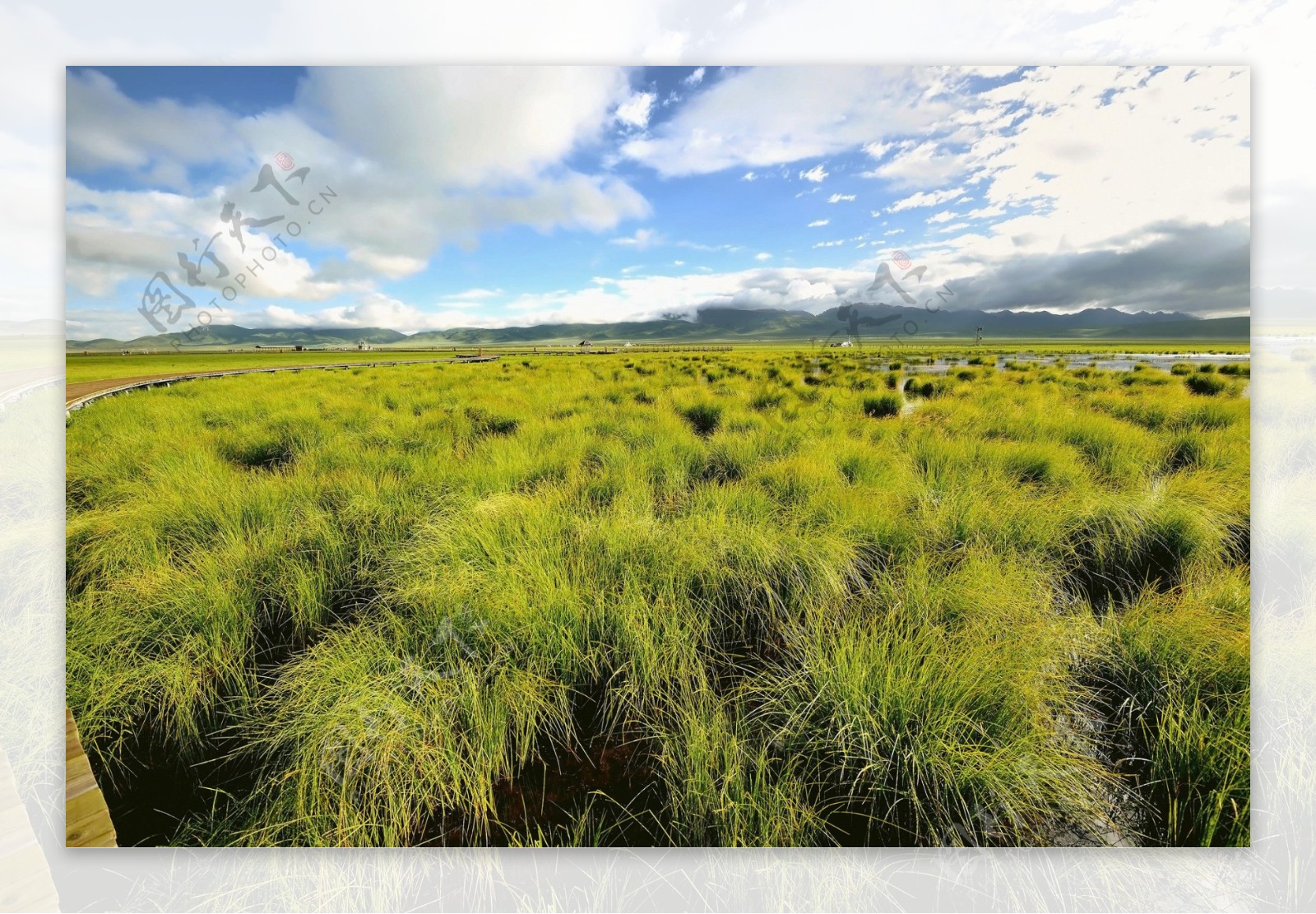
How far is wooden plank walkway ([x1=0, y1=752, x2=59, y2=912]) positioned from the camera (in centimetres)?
180

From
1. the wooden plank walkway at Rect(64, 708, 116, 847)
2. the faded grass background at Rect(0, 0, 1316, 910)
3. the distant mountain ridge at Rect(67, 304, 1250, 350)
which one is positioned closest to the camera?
the wooden plank walkway at Rect(64, 708, 116, 847)

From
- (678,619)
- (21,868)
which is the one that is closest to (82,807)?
(21,868)

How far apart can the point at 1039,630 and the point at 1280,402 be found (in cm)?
184

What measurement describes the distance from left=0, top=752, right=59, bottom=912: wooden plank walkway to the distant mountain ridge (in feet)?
6.59

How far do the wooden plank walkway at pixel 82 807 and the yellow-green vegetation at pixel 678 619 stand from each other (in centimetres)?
10

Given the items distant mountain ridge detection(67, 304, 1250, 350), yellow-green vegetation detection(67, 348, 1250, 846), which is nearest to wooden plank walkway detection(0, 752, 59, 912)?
yellow-green vegetation detection(67, 348, 1250, 846)

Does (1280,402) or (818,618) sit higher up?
(1280,402)

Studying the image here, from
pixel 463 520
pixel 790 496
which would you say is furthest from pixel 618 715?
pixel 790 496

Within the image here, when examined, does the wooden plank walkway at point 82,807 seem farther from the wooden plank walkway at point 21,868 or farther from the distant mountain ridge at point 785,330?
the distant mountain ridge at point 785,330

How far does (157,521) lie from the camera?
2539mm

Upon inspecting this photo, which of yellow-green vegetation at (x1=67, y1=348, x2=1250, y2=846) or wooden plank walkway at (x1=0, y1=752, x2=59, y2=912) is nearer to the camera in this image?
yellow-green vegetation at (x1=67, y1=348, x2=1250, y2=846)

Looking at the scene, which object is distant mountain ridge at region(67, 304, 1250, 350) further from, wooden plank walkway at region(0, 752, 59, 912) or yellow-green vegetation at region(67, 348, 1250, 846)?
wooden plank walkway at region(0, 752, 59, 912)

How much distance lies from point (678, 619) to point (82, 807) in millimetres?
2283

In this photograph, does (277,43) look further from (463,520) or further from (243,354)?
(463,520)
